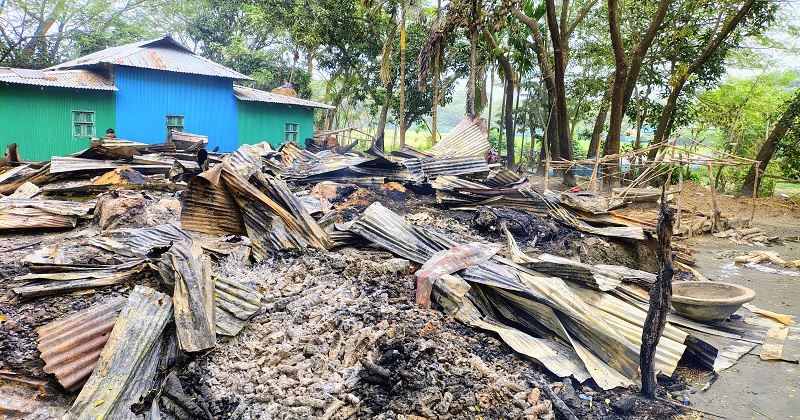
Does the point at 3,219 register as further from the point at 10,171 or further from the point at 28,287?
the point at 10,171

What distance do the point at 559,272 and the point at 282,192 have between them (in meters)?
3.15

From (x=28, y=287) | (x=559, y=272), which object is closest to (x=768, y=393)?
(x=559, y=272)

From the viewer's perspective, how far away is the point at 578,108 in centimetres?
2380

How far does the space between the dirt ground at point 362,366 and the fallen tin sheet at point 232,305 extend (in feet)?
0.28

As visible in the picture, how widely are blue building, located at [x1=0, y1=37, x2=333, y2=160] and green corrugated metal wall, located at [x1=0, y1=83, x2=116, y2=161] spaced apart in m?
0.03

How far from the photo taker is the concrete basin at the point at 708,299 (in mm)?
5211

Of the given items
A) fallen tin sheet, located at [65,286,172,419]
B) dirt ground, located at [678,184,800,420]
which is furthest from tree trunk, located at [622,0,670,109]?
fallen tin sheet, located at [65,286,172,419]

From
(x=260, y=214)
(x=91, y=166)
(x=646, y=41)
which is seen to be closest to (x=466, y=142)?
(x=260, y=214)

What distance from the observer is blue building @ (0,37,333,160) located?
48.3 feet

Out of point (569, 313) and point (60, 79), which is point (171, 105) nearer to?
point (60, 79)

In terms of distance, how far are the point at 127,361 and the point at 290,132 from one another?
58.0 feet

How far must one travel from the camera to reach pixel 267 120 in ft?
63.5

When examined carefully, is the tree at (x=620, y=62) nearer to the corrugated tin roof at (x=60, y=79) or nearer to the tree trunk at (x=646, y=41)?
the tree trunk at (x=646, y=41)

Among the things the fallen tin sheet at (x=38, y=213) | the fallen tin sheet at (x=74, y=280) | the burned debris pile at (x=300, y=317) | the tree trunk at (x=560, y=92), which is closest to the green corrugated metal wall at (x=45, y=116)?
the fallen tin sheet at (x=38, y=213)
